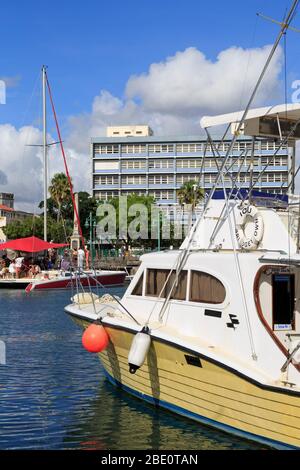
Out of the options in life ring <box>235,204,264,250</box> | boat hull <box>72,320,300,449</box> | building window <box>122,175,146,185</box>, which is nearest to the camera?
boat hull <box>72,320,300,449</box>

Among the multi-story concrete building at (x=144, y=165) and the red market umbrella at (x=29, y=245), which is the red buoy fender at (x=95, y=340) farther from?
the multi-story concrete building at (x=144, y=165)

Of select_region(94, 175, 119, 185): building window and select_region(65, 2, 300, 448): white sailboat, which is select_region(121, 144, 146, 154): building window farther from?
select_region(65, 2, 300, 448): white sailboat

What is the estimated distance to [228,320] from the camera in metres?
9.65

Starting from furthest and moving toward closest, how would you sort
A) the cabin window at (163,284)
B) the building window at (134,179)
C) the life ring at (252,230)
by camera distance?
1. the building window at (134,179)
2. the cabin window at (163,284)
3. the life ring at (252,230)

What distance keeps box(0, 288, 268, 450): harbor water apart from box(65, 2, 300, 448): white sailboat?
29 cm

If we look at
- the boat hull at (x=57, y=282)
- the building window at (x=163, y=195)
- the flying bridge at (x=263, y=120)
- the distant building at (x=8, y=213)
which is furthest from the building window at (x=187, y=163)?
the flying bridge at (x=263, y=120)

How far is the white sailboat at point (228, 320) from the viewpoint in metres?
8.70

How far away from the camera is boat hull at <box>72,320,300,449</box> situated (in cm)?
830

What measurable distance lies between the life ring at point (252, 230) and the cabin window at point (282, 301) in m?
0.79

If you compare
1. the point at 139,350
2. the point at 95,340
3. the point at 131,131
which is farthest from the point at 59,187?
the point at 139,350

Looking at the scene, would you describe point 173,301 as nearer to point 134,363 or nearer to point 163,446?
point 134,363

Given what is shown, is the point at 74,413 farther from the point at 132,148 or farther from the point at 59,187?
the point at 132,148

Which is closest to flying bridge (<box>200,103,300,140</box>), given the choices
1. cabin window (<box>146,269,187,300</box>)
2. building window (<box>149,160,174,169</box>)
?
cabin window (<box>146,269,187,300</box>)
